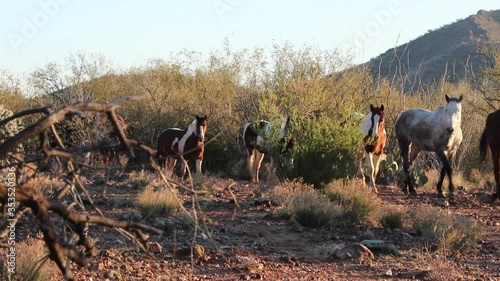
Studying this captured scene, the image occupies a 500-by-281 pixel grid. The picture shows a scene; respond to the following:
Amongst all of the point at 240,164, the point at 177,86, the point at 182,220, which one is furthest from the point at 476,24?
the point at 182,220

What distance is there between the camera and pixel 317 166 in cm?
1536

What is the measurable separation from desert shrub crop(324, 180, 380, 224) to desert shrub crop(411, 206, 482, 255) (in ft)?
2.59

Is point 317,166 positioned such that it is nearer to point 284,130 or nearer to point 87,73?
point 284,130

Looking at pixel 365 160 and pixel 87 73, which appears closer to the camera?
pixel 365 160

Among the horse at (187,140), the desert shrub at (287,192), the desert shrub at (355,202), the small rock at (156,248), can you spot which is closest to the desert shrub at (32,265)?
the small rock at (156,248)

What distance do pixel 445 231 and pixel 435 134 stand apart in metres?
6.24

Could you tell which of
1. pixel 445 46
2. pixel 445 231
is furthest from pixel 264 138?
→ pixel 445 46

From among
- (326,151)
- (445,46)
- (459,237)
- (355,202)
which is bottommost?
(459,237)

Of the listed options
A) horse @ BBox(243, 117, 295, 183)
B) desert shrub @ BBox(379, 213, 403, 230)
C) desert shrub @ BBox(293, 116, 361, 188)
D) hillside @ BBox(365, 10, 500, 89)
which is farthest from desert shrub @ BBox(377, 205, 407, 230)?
hillside @ BBox(365, 10, 500, 89)

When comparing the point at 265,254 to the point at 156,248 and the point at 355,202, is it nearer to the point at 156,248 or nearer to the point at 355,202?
the point at 156,248

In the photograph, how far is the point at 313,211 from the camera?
11.3 meters

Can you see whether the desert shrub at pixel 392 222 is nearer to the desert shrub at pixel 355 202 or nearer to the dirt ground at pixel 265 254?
the dirt ground at pixel 265 254

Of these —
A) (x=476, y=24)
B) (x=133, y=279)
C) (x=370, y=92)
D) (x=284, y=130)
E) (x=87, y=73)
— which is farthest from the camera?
(x=476, y=24)

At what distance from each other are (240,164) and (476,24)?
60.8 metres
